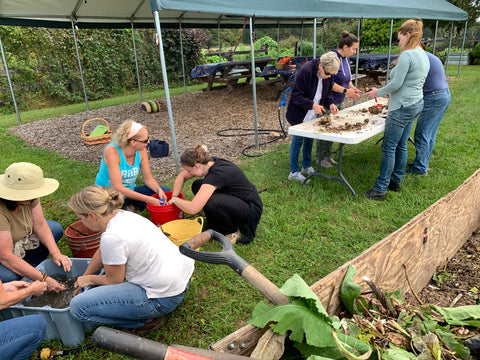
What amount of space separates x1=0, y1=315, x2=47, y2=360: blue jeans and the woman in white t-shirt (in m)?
0.21

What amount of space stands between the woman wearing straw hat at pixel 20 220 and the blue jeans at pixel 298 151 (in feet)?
10.1


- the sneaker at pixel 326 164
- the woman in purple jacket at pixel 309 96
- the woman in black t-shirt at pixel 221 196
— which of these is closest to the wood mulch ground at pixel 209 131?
the woman in purple jacket at pixel 309 96

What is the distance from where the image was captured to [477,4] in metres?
20.0

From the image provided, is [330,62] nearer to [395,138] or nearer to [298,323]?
[395,138]

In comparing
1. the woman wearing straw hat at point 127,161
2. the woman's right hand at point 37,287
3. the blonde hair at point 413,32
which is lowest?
the woman's right hand at point 37,287

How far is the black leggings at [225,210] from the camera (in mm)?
3352

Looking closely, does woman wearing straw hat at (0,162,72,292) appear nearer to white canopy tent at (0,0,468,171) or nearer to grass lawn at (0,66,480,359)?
grass lawn at (0,66,480,359)

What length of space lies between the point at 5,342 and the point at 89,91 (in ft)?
43.7

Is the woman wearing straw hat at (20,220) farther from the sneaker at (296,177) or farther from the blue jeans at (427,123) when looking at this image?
the blue jeans at (427,123)

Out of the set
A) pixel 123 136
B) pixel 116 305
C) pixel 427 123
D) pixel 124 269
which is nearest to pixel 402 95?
pixel 427 123

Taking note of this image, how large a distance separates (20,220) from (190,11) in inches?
128

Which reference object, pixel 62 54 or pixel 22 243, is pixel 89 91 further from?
pixel 22 243

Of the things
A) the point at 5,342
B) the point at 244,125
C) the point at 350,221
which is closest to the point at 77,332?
the point at 5,342

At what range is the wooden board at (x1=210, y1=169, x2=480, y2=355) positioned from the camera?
65.4 inches
